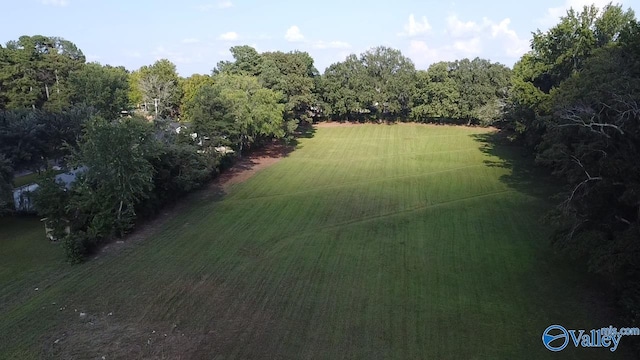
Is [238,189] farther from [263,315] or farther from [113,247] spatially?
[263,315]

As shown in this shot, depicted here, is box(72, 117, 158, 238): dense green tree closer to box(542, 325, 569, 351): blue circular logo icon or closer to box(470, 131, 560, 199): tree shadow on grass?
box(542, 325, 569, 351): blue circular logo icon

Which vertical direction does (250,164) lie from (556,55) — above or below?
below

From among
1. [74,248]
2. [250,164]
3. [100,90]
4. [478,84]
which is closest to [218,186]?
[250,164]

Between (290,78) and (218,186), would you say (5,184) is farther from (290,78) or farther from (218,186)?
(290,78)

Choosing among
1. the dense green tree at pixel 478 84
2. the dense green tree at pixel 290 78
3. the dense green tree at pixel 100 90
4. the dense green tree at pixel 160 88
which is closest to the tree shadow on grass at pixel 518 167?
the dense green tree at pixel 478 84

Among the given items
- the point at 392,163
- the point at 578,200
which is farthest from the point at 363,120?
the point at 578,200

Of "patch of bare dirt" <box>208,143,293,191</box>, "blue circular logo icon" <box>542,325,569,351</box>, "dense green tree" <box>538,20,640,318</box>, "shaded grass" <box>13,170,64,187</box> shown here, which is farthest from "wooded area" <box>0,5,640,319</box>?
"shaded grass" <box>13,170,64,187</box>
